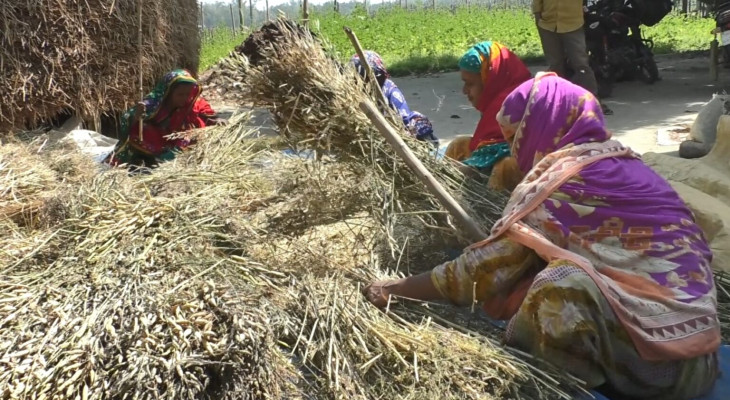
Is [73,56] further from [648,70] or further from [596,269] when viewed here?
[648,70]

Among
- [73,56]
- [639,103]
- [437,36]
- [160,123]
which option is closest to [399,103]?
[160,123]

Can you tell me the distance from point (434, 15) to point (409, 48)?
519cm

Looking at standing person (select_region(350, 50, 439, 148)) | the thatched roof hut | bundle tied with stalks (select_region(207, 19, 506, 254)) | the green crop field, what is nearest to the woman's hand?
bundle tied with stalks (select_region(207, 19, 506, 254))

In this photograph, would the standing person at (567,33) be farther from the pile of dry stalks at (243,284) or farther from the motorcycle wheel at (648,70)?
the pile of dry stalks at (243,284)

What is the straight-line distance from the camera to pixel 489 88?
11.0ft

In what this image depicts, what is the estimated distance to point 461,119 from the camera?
7.02 meters

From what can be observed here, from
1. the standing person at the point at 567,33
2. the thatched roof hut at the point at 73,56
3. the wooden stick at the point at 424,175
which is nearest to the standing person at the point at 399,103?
the wooden stick at the point at 424,175

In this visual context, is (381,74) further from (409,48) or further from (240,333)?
(409,48)

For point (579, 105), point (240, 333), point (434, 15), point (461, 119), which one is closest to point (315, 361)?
point (240, 333)

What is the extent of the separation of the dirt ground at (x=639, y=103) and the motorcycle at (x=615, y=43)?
192 millimetres

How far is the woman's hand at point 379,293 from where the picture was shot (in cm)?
220

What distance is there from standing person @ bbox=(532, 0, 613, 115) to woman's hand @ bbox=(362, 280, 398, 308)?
4.57 metres

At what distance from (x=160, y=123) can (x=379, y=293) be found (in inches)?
102

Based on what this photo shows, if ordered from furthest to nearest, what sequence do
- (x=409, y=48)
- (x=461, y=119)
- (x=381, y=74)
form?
(x=409, y=48), (x=461, y=119), (x=381, y=74)
